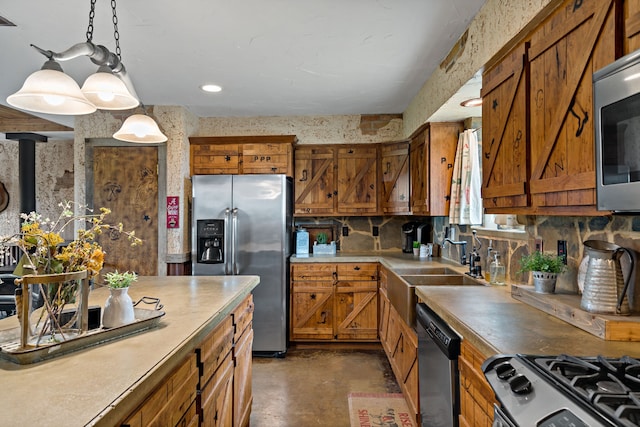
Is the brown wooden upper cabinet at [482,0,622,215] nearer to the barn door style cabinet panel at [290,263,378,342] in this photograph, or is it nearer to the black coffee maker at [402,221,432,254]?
the barn door style cabinet panel at [290,263,378,342]

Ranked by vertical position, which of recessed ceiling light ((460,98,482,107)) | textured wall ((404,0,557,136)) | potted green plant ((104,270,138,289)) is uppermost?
textured wall ((404,0,557,136))

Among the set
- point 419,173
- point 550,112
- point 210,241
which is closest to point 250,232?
point 210,241

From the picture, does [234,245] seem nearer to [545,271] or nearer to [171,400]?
[171,400]

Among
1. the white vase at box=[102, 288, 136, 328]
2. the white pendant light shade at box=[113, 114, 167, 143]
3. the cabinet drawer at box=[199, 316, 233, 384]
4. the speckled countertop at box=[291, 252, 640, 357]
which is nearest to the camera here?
the speckled countertop at box=[291, 252, 640, 357]

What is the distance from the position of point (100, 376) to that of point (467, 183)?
2852 millimetres

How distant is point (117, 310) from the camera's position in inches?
54.7

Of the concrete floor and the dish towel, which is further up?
the dish towel

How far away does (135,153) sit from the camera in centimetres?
394

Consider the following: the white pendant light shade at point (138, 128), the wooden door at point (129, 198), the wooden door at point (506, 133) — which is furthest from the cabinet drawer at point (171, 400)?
the wooden door at point (129, 198)

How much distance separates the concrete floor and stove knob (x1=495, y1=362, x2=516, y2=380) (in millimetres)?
1785

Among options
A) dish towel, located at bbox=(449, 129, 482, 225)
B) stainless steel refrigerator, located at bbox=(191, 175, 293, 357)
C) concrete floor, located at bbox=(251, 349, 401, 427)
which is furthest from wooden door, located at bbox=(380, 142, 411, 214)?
concrete floor, located at bbox=(251, 349, 401, 427)

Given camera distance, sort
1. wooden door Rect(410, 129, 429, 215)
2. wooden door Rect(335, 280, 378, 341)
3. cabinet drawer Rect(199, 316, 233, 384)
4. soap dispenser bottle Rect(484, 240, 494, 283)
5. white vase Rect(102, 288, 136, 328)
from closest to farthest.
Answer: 1. white vase Rect(102, 288, 136, 328)
2. cabinet drawer Rect(199, 316, 233, 384)
3. soap dispenser bottle Rect(484, 240, 494, 283)
4. wooden door Rect(410, 129, 429, 215)
5. wooden door Rect(335, 280, 378, 341)

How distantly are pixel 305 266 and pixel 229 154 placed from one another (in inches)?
57.9

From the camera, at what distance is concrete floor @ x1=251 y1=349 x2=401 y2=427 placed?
2.64 metres
